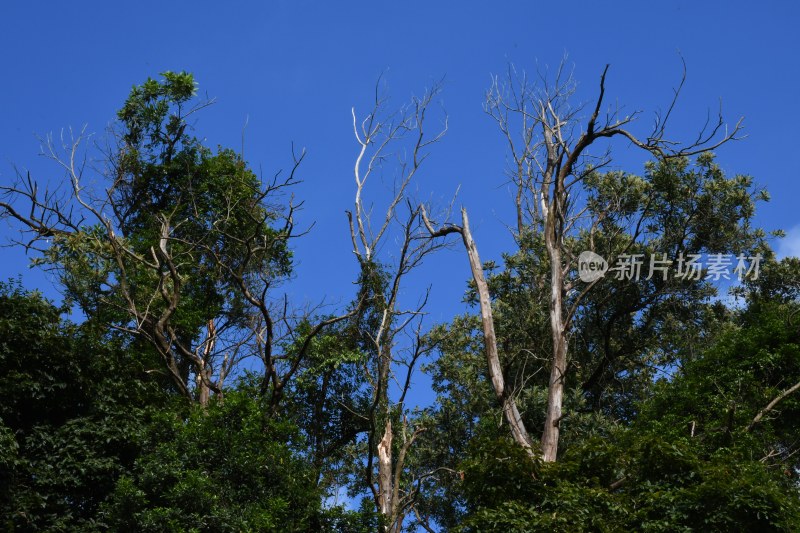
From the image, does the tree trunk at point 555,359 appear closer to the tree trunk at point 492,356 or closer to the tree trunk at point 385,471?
the tree trunk at point 492,356

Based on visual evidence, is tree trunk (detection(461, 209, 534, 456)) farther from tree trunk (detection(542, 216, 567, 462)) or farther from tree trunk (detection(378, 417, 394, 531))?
tree trunk (detection(378, 417, 394, 531))

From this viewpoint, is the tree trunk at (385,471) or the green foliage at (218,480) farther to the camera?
the tree trunk at (385,471)

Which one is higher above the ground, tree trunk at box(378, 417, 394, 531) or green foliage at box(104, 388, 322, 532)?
tree trunk at box(378, 417, 394, 531)

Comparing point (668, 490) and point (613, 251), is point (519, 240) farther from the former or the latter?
point (668, 490)

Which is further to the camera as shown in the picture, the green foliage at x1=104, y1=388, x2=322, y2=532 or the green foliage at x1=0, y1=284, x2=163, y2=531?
the green foliage at x1=0, y1=284, x2=163, y2=531

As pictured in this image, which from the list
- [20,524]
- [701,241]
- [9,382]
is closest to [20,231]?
[9,382]

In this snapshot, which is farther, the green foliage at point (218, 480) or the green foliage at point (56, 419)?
the green foliage at point (56, 419)

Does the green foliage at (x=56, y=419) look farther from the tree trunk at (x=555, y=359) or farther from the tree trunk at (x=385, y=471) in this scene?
the tree trunk at (x=555, y=359)

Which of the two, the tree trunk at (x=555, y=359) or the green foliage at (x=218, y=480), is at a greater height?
the tree trunk at (x=555, y=359)

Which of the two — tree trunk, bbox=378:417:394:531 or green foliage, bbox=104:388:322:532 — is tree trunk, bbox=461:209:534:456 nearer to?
tree trunk, bbox=378:417:394:531

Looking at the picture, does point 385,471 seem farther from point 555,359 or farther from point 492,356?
point 555,359

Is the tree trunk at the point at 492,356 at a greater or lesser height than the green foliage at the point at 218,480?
greater

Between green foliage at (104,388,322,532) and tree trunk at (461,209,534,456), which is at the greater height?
tree trunk at (461,209,534,456)

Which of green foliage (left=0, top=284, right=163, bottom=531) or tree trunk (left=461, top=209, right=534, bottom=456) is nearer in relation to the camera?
green foliage (left=0, top=284, right=163, bottom=531)
